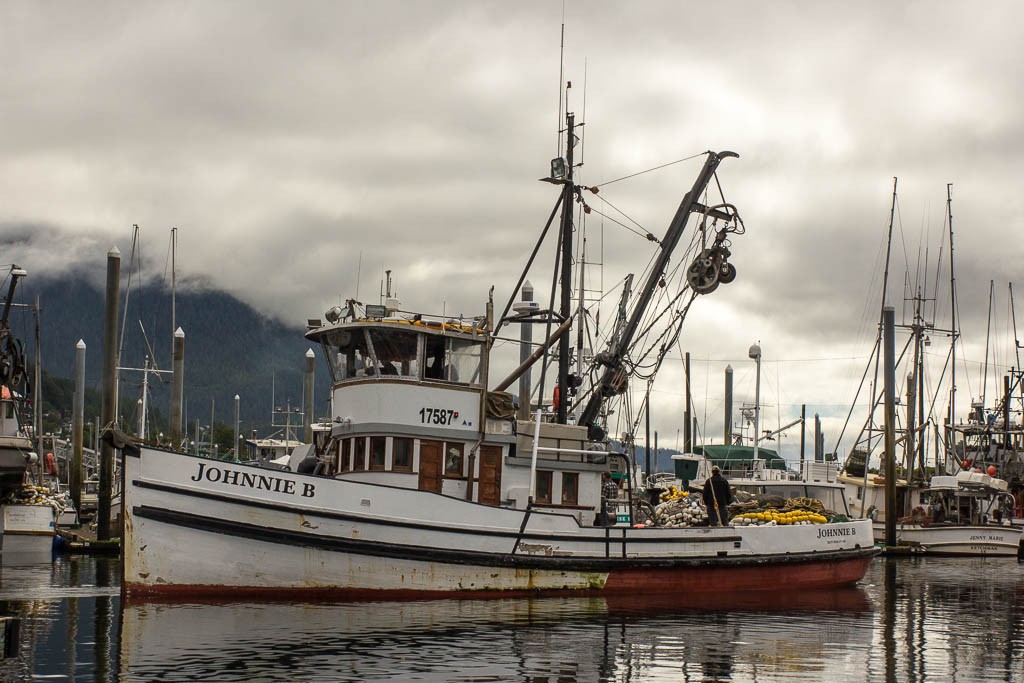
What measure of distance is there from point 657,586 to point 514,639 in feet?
22.9

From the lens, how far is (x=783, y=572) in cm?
2481

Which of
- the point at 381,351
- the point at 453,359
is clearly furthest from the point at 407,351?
the point at 453,359

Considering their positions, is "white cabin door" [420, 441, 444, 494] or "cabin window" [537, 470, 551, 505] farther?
"cabin window" [537, 470, 551, 505]

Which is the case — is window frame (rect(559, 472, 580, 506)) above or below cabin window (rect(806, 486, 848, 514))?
above

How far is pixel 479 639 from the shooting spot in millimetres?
16516

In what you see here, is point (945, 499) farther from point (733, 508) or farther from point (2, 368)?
point (2, 368)

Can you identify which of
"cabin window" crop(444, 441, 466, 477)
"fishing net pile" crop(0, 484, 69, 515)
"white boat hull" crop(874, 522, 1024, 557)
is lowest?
"white boat hull" crop(874, 522, 1024, 557)

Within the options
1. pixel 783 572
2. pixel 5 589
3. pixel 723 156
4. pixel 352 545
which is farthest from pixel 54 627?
pixel 723 156

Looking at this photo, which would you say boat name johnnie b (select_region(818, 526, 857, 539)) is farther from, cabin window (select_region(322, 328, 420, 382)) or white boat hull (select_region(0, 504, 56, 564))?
white boat hull (select_region(0, 504, 56, 564))

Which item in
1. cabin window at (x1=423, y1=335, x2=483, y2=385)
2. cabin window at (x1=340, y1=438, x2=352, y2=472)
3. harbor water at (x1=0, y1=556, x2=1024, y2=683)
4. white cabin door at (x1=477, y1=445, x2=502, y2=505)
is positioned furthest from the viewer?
cabin window at (x1=423, y1=335, x2=483, y2=385)

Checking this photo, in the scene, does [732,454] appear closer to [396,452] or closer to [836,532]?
[836,532]

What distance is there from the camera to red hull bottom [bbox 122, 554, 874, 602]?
779 inches

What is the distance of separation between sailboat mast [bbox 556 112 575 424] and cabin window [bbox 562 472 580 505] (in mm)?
1271

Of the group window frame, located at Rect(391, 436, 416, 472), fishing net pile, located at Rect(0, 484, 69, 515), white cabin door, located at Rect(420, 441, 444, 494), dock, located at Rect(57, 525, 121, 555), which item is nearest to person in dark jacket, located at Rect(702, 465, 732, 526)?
white cabin door, located at Rect(420, 441, 444, 494)
